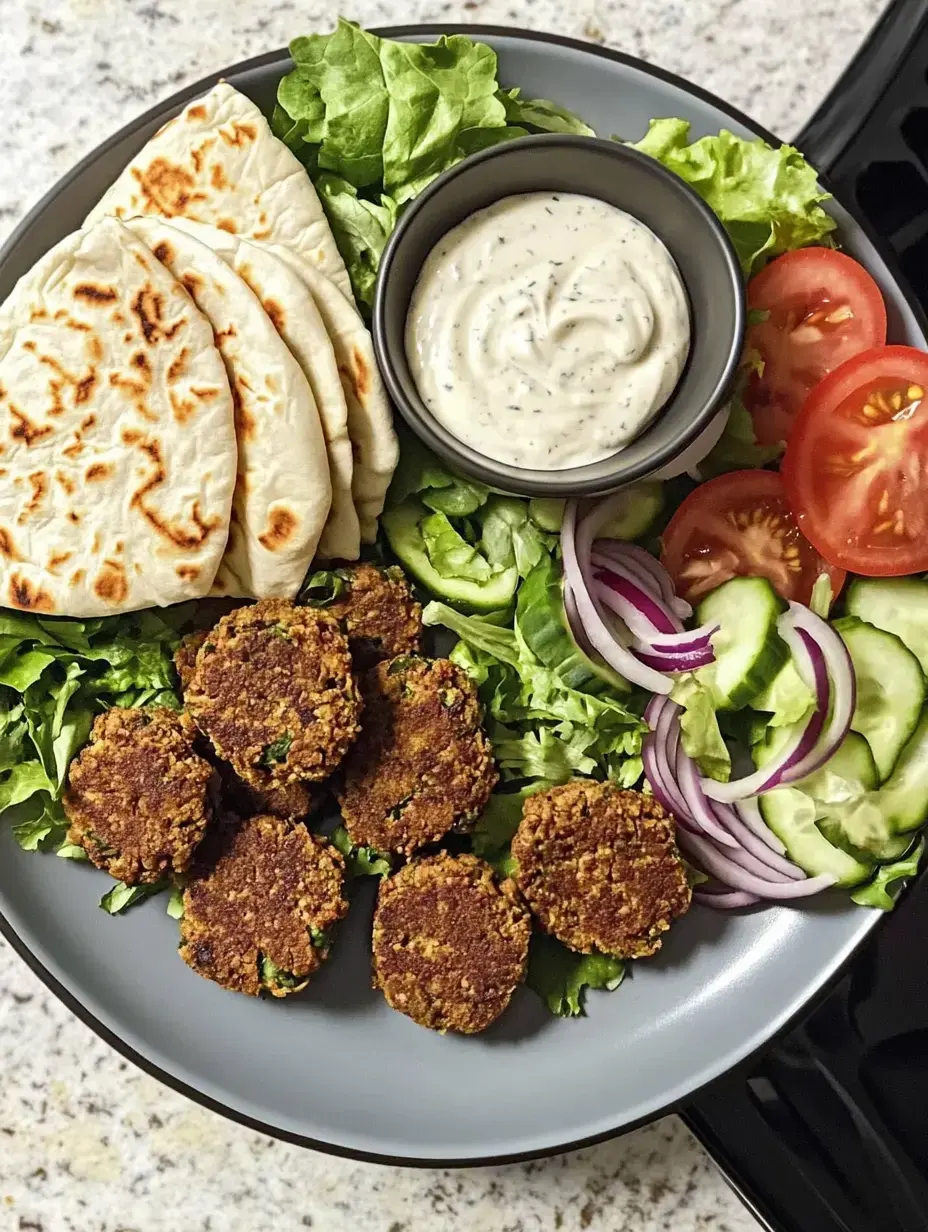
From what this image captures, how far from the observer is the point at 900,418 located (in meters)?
2.29

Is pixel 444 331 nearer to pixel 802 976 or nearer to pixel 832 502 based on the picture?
pixel 832 502

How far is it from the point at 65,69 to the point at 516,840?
7.43 ft

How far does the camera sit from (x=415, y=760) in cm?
230

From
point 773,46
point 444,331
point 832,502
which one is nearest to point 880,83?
point 773,46

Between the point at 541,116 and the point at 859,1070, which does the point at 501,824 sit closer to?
the point at 859,1070

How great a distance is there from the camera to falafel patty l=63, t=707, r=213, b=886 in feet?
7.29

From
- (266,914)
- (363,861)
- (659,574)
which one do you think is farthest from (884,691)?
(266,914)

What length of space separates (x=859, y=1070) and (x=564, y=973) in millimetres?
810

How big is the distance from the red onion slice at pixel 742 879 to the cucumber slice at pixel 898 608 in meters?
0.55

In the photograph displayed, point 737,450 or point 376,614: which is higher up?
point 737,450

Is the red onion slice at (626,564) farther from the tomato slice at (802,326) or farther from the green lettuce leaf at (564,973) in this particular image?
the green lettuce leaf at (564,973)

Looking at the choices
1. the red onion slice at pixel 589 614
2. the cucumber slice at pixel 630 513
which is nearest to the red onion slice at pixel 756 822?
the red onion slice at pixel 589 614

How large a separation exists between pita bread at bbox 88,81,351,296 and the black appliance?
1219 millimetres

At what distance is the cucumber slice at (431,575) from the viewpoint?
2400 mm
